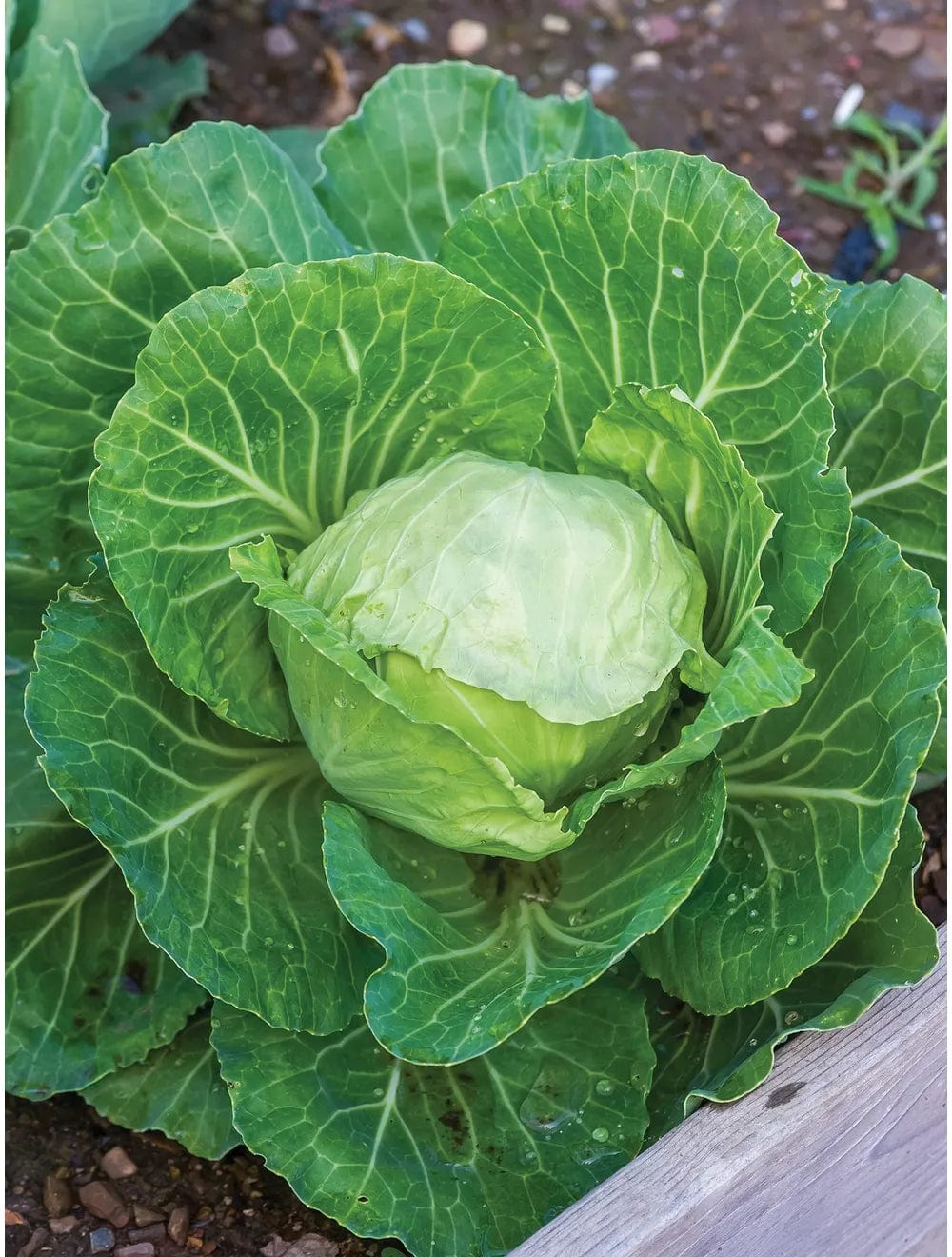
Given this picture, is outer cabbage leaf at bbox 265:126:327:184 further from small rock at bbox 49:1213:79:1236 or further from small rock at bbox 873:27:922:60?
small rock at bbox 49:1213:79:1236

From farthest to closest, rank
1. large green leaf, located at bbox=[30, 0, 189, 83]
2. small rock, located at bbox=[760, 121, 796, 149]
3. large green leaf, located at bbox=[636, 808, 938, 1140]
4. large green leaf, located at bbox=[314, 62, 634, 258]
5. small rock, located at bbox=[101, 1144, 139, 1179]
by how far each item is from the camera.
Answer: small rock, located at bbox=[760, 121, 796, 149], large green leaf, located at bbox=[30, 0, 189, 83], large green leaf, located at bbox=[314, 62, 634, 258], small rock, located at bbox=[101, 1144, 139, 1179], large green leaf, located at bbox=[636, 808, 938, 1140]

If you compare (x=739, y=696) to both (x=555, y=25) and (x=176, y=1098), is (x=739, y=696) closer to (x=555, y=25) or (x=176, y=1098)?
(x=176, y=1098)

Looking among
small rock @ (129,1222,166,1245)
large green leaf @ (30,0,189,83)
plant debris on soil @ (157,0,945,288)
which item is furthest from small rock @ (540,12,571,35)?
small rock @ (129,1222,166,1245)

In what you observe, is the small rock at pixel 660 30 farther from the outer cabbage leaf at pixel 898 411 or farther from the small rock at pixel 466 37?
the outer cabbage leaf at pixel 898 411

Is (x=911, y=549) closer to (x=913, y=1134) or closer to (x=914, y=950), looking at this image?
(x=914, y=950)

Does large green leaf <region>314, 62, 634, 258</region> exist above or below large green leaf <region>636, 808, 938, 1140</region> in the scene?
above

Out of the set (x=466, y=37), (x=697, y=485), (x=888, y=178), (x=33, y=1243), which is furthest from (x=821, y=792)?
(x=466, y=37)
